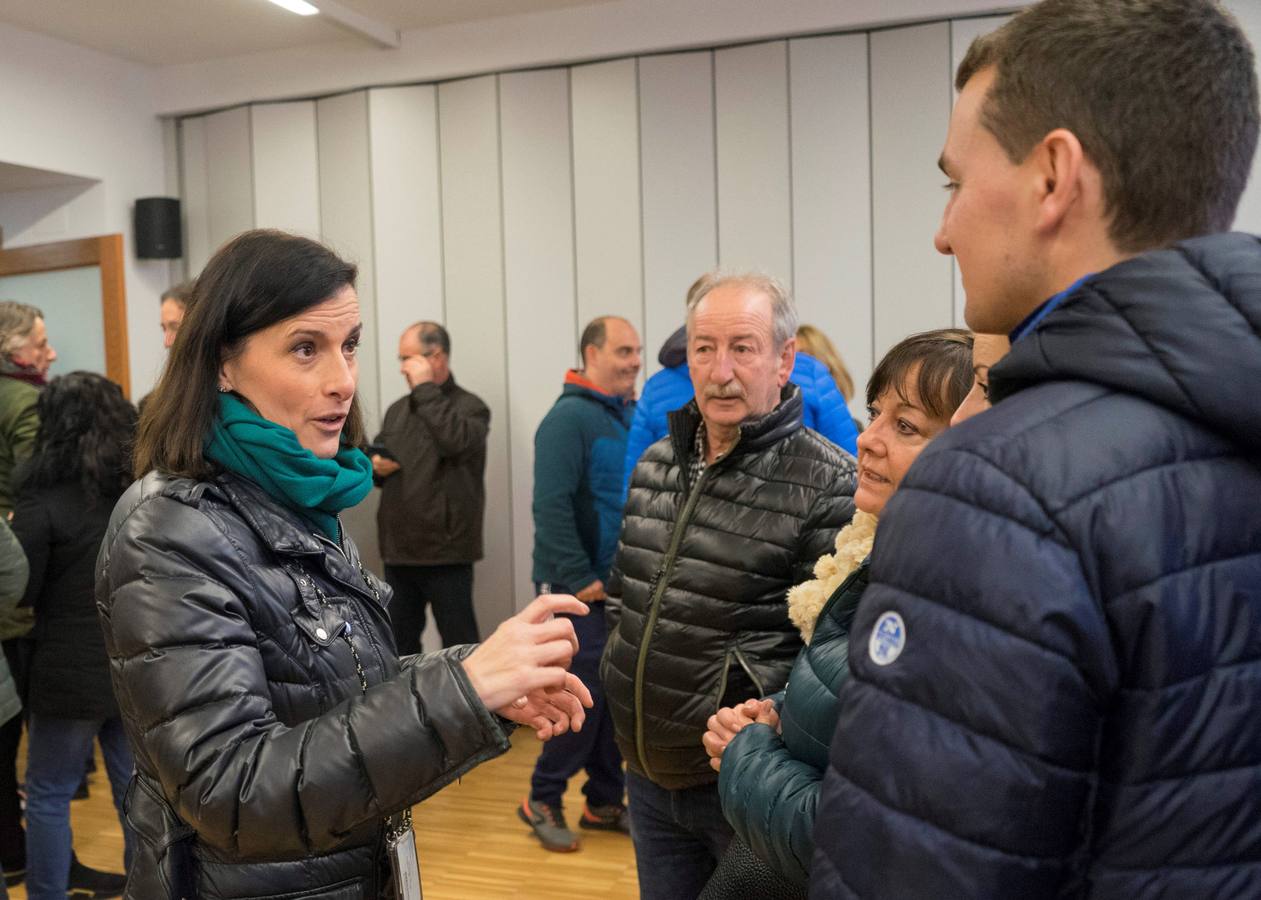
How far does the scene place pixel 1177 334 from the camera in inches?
29.7

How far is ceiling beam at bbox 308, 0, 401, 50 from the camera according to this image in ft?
17.5

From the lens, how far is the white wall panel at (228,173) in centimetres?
644

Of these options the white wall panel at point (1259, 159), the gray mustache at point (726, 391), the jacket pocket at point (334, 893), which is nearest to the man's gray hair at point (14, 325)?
the gray mustache at point (726, 391)

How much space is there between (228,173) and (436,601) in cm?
293

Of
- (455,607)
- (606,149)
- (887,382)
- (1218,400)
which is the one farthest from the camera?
(606,149)

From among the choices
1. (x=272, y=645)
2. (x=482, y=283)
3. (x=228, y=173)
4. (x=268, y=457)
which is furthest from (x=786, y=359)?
(x=228, y=173)

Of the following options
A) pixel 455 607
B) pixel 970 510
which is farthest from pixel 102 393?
pixel 970 510

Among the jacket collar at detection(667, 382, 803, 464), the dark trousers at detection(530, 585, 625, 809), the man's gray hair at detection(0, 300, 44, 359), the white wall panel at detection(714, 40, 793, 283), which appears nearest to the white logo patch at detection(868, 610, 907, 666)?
the jacket collar at detection(667, 382, 803, 464)

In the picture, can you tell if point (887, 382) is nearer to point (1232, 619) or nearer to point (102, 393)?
point (1232, 619)

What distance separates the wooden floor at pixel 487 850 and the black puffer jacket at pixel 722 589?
1597 millimetres

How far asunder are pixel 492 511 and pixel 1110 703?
211 inches

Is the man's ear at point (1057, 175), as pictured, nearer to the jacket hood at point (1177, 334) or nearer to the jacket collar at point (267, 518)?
the jacket hood at point (1177, 334)

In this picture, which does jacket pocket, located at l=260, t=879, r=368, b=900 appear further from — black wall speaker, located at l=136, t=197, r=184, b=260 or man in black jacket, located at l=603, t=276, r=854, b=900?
black wall speaker, located at l=136, t=197, r=184, b=260

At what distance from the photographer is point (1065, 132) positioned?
32.5 inches
